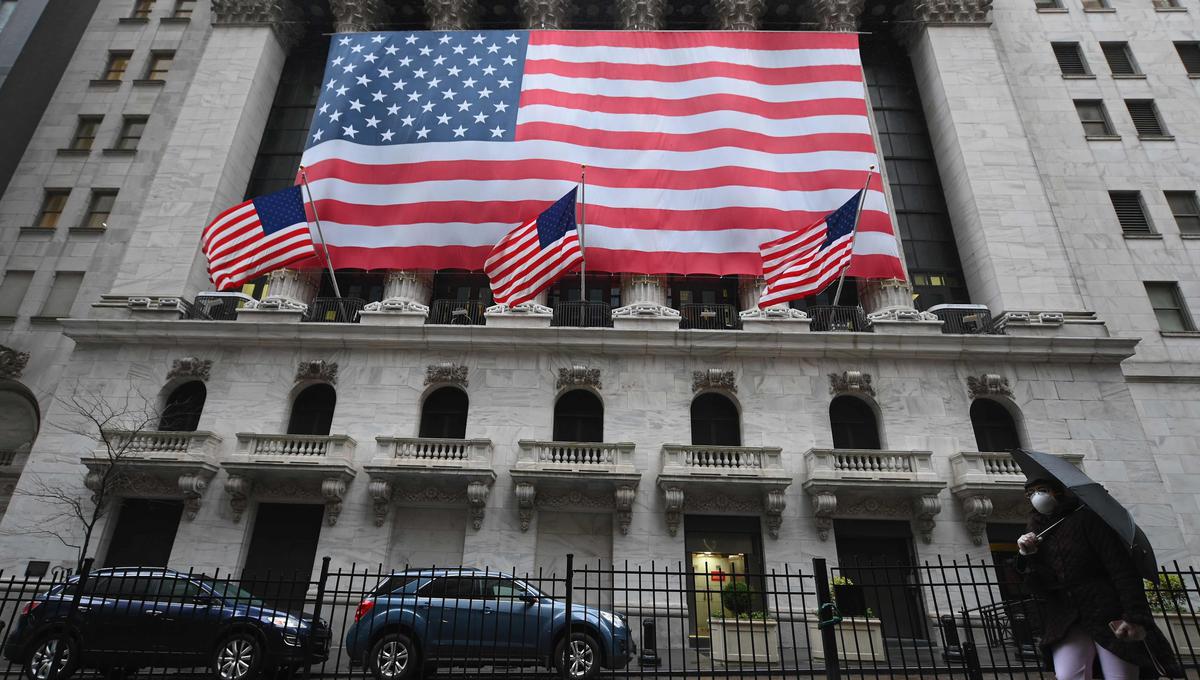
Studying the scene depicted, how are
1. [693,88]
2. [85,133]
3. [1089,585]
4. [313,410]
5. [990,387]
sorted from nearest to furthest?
[1089,585], [990,387], [313,410], [693,88], [85,133]

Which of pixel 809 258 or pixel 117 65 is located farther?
pixel 117 65

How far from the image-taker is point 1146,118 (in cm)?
3053

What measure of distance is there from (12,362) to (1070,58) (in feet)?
161

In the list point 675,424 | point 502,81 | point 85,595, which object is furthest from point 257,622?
point 502,81

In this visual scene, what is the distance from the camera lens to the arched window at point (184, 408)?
23.6 metres

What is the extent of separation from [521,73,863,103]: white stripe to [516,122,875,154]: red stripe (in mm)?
2087

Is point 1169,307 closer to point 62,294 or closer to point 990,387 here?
point 990,387

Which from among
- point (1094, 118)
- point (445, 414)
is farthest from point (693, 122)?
point (1094, 118)

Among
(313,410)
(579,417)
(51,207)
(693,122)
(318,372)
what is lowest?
(579,417)

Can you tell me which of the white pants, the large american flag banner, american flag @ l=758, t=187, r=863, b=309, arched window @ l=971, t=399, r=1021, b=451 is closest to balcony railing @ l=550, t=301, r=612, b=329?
the large american flag banner

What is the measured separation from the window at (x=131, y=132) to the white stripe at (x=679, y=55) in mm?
19688

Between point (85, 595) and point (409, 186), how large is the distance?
677 inches

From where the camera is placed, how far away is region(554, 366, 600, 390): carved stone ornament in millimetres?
23344

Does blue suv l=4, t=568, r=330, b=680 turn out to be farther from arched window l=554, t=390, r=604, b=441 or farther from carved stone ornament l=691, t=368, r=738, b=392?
carved stone ornament l=691, t=368, r=738, b=392
